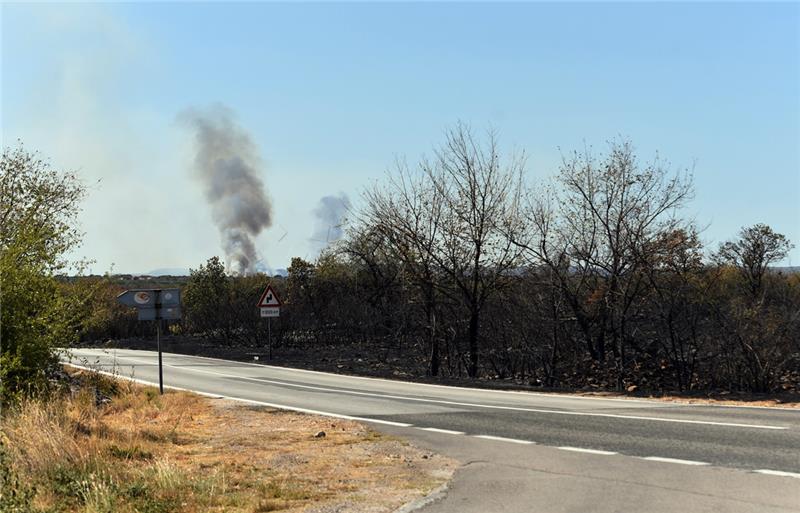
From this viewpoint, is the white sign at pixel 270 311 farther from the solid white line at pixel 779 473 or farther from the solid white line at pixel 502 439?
the solid white line at pixel 779 473

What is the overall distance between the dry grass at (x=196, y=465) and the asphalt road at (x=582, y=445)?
74 centimetres

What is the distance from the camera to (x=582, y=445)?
10.0 m

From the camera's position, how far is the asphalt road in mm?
6899

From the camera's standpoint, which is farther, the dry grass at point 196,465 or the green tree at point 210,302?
the green tree at point 210,302

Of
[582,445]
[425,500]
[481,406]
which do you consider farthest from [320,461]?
[481,406]

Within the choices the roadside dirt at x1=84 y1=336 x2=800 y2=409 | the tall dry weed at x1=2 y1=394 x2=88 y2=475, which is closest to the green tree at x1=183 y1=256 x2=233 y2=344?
the roadside dirt at x1=84 y1=336 x2=800 y2=409

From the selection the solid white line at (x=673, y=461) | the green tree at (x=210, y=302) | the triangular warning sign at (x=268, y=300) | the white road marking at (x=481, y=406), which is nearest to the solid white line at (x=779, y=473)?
the solid white line at (x=673, y=461)

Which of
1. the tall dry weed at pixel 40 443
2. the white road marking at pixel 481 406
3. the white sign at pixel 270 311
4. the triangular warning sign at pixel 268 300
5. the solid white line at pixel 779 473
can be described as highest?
the triangular warning sign at pixel 268 300

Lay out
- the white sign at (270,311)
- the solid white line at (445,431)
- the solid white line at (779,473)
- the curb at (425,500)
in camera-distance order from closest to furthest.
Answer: the curb at (425,500) → the solid white line at (779,473) → the solid white line at (445,431) → the white sign at (270,311)

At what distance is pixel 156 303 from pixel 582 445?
10.3 meters

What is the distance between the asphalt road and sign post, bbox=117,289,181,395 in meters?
2.53

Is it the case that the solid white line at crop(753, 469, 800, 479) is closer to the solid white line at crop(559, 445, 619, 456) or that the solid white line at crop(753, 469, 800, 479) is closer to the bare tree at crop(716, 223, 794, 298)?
the solid white line at crop(559, 445, 619, 456)

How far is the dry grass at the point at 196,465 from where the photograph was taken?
264 inches

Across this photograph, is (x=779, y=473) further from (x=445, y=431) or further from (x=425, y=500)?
(x=445, y=431)
